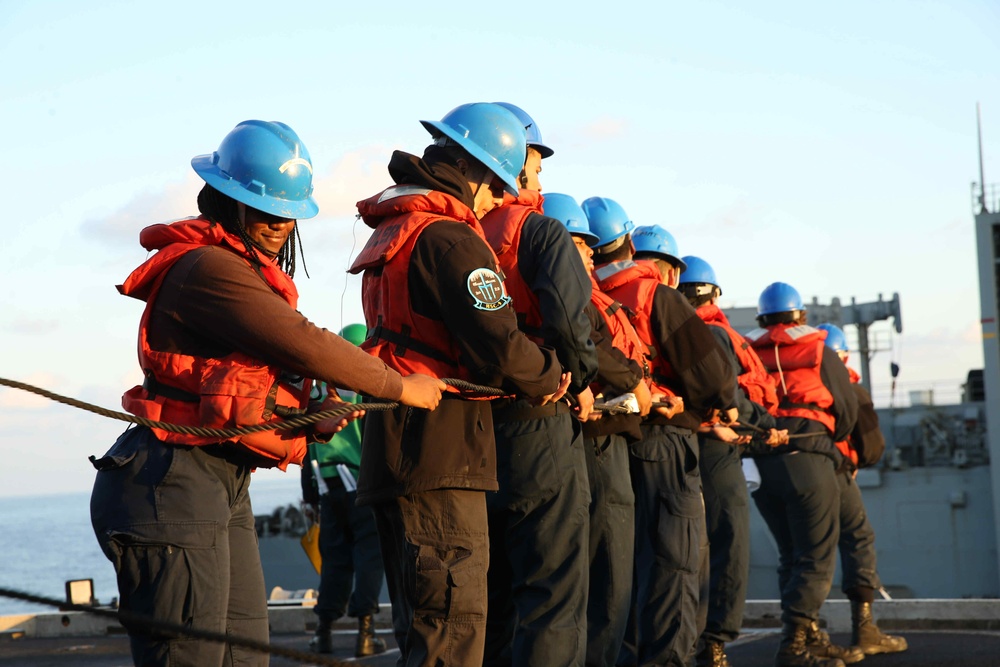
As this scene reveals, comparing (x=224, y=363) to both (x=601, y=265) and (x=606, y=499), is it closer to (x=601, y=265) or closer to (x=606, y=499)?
(x=606, y=499)

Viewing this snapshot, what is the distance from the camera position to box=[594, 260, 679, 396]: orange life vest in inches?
225

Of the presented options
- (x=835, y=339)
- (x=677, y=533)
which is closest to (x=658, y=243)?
(x=677, y=533)

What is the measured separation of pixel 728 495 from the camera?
22.9 ft

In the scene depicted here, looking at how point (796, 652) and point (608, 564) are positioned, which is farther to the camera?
point (796, 652)

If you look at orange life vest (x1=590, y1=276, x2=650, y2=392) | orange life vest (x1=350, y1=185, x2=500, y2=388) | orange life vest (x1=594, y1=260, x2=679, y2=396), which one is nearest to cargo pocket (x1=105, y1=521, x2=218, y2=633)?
orange life vest (x1=350, y1=185, x2=500, y2=388)

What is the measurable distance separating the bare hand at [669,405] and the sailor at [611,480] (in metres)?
0.18

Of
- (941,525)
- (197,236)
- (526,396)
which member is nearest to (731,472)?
(526,396)

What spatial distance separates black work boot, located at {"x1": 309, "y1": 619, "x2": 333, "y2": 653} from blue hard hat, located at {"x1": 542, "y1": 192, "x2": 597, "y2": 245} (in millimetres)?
3841

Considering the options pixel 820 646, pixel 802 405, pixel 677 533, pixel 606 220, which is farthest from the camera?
pixel 802 405

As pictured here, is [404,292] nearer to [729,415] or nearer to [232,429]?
[232,429]

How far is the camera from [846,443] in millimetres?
8570

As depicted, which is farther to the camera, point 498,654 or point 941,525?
point 941,525

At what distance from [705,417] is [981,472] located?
27.9m

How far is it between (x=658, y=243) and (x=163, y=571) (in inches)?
176
